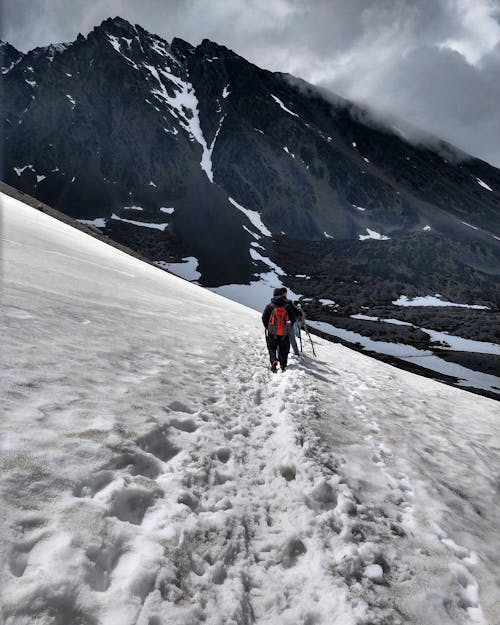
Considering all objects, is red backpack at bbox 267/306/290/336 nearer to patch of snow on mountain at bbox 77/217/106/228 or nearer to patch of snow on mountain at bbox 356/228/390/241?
patch of snow on mountain at bbox 77/217/106/228

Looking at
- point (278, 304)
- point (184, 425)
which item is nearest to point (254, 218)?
point (278, 304)

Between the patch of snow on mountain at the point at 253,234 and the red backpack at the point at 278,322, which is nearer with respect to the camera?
the red backpack at the point at 278,322

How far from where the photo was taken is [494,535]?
15.2 ft

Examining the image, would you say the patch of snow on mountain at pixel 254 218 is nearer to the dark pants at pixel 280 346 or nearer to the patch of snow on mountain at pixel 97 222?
the patch of snow on mountain at pixel 97 222

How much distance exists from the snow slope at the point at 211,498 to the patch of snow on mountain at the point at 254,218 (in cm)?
A: 14154

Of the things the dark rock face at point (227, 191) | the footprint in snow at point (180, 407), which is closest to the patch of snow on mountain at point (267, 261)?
the dark rock face at point (227, 191)

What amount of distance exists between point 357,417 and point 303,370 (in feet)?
10.2

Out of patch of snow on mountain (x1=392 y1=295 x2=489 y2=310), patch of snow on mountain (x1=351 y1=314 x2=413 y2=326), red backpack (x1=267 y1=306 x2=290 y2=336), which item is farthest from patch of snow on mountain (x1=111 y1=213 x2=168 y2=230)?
red backpack (x1=267 y1=306 x2=290 y2=336)

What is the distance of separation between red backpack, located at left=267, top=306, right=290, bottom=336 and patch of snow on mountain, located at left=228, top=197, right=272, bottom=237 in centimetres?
13757

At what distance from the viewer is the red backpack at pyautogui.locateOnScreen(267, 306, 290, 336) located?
10227 millimetres

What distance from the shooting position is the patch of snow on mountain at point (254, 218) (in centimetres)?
14973

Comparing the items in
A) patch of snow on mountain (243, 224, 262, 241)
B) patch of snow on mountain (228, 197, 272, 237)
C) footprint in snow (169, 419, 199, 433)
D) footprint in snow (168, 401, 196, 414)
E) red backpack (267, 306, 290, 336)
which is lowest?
footprint in snow (169, 419, 199, 433)

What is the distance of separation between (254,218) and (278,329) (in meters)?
153

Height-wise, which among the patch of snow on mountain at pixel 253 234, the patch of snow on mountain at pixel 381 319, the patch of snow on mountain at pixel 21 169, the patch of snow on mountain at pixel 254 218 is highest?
the patch of snow on mountain at pixel 254 218
